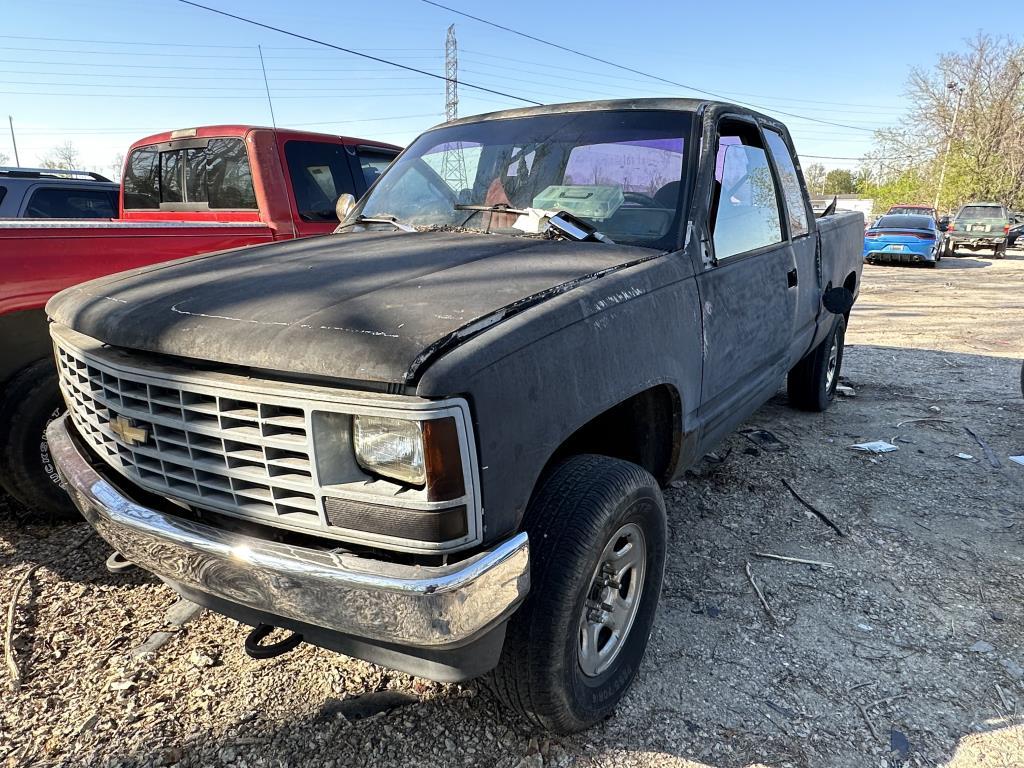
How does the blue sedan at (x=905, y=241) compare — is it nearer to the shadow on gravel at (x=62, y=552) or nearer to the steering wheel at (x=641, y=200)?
the steering wheel at (x=641, y=200)

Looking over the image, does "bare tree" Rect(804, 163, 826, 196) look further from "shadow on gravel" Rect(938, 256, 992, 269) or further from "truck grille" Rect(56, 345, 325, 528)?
"truck grille" Rect(56, 345, 325, 528)

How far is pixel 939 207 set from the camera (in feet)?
127

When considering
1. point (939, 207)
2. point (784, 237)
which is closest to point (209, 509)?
Result: point (784, 237)

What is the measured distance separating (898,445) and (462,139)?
3569mm

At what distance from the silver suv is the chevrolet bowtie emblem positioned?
250 inches

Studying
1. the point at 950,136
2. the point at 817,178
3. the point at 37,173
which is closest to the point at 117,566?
the point at 37,173

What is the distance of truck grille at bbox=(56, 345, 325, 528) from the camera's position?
157cm

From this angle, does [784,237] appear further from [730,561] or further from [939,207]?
[939,207]

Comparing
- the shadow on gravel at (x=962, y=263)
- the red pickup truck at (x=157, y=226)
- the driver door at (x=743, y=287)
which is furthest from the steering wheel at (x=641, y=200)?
the shadow on gravel at (x=962, y=263)

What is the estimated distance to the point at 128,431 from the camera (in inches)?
72.6

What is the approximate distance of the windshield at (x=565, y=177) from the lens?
8.90 feet

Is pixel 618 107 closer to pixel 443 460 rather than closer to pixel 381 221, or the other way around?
pixel 381 221

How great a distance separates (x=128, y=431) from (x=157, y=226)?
2117 millimetres

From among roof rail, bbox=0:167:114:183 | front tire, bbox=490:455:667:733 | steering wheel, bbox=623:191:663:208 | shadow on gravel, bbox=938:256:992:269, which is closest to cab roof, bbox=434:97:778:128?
steering wheel, bbox=623:191:663:208
